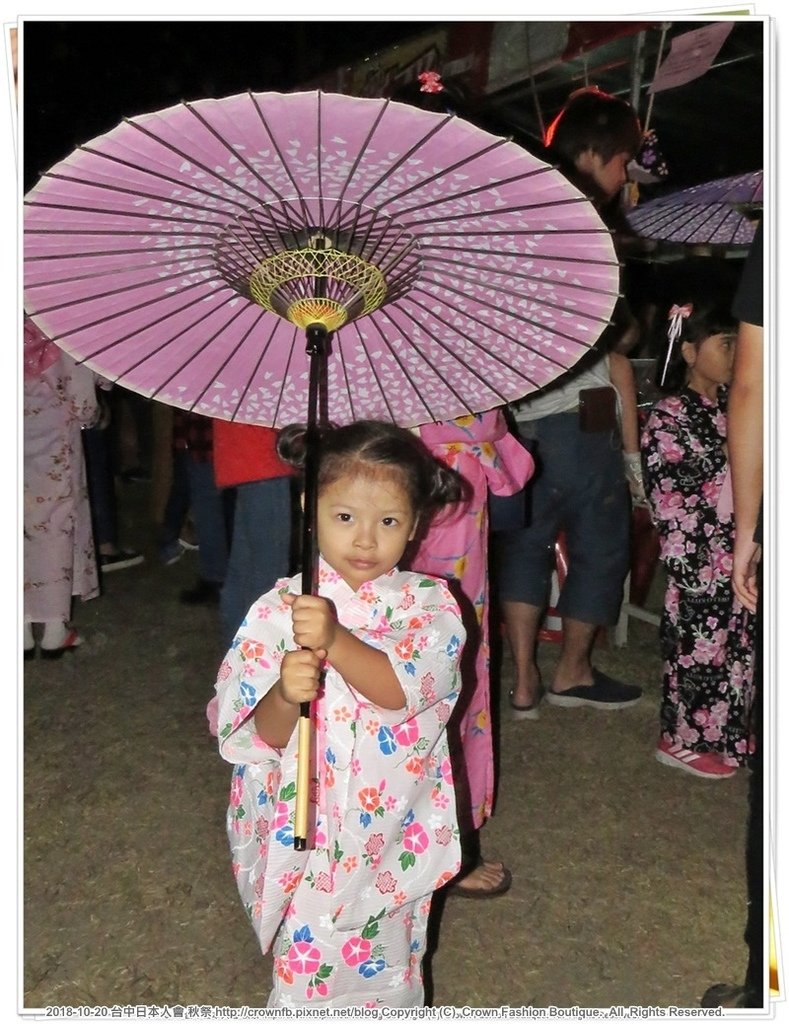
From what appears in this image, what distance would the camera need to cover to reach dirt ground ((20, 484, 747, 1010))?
6.80 ft

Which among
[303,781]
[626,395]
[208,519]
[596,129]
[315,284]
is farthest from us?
[208,519]

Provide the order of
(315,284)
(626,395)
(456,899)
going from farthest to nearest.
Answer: (626,395) → (456,899) → (315,284)

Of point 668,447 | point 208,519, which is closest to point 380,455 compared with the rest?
point 668,447

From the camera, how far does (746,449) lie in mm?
1791

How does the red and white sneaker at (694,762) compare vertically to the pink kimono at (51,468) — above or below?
below

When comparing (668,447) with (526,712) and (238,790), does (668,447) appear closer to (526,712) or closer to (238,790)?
(526,712)

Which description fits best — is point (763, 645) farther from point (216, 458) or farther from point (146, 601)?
point (146, 601)

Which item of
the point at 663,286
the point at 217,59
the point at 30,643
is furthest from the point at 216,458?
the point at 217,59

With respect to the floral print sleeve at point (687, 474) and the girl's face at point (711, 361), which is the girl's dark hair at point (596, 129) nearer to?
the girl's face at point (711, 361)

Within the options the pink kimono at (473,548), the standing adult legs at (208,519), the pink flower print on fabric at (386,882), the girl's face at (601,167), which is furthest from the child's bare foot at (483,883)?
the standing adult legs at (208,519)

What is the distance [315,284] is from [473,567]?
0.97m

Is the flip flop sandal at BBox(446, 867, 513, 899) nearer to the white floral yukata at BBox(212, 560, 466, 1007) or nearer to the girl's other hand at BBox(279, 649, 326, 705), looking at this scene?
the white floral yukata at BBox(212, 560, 466, 1007)

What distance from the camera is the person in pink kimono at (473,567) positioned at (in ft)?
7.15
